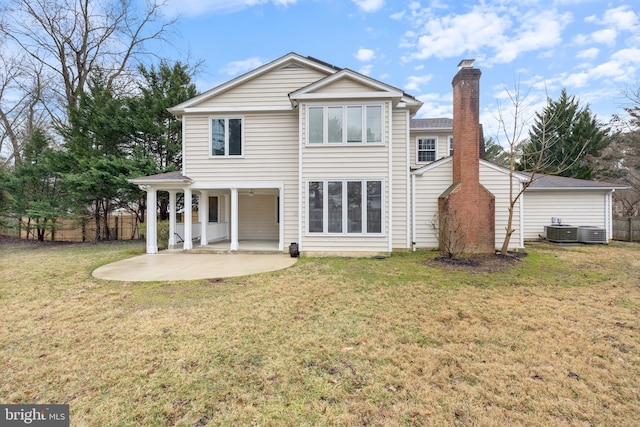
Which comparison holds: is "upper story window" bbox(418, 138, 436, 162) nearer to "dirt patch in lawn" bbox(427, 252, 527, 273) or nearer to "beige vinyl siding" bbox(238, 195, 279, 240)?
"dirt patch in lawn" bbox(427, 252, 527, 273)

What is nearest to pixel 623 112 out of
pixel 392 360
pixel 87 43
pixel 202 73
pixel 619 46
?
pixel 619 46

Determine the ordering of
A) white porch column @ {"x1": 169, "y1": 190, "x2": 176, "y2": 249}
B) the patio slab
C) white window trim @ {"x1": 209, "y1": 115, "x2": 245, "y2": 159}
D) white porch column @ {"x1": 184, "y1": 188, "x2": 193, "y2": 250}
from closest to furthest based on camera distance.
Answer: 1. the patio slab
2. white window trim @ {"x1": 209, "y1": 115, "x2": 245, "y2": 159}
3. white porch column @ {"x1": 184, "y1": 188, "x2": 193, "y2": 250}
4. white porch column @ {"x1": 169, "y1": 190, "x2": 176, "y2": 249}

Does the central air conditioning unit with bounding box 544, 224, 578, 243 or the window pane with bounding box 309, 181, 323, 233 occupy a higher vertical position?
the window pane with bounding box 309, 181, 323, 233

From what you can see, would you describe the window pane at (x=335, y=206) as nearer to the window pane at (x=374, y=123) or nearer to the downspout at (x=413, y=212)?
the window pane at (x=374, y=123)

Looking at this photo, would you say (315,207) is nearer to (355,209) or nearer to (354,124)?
(355,209)

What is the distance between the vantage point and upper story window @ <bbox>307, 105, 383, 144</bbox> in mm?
9781

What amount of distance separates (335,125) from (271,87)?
3292mm

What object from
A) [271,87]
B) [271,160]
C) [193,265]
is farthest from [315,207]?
[271,87]

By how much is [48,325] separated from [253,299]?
306 centimetres

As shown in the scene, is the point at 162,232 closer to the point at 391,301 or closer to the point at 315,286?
the point at 315,286

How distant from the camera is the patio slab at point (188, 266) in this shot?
7172 millimetres

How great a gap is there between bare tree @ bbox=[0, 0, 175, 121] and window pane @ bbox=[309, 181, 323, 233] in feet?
52.1

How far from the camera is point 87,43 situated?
1753 cm

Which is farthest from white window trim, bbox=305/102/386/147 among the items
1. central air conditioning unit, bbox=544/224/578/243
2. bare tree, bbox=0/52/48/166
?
bare tree, bbox=0/52/48/166
